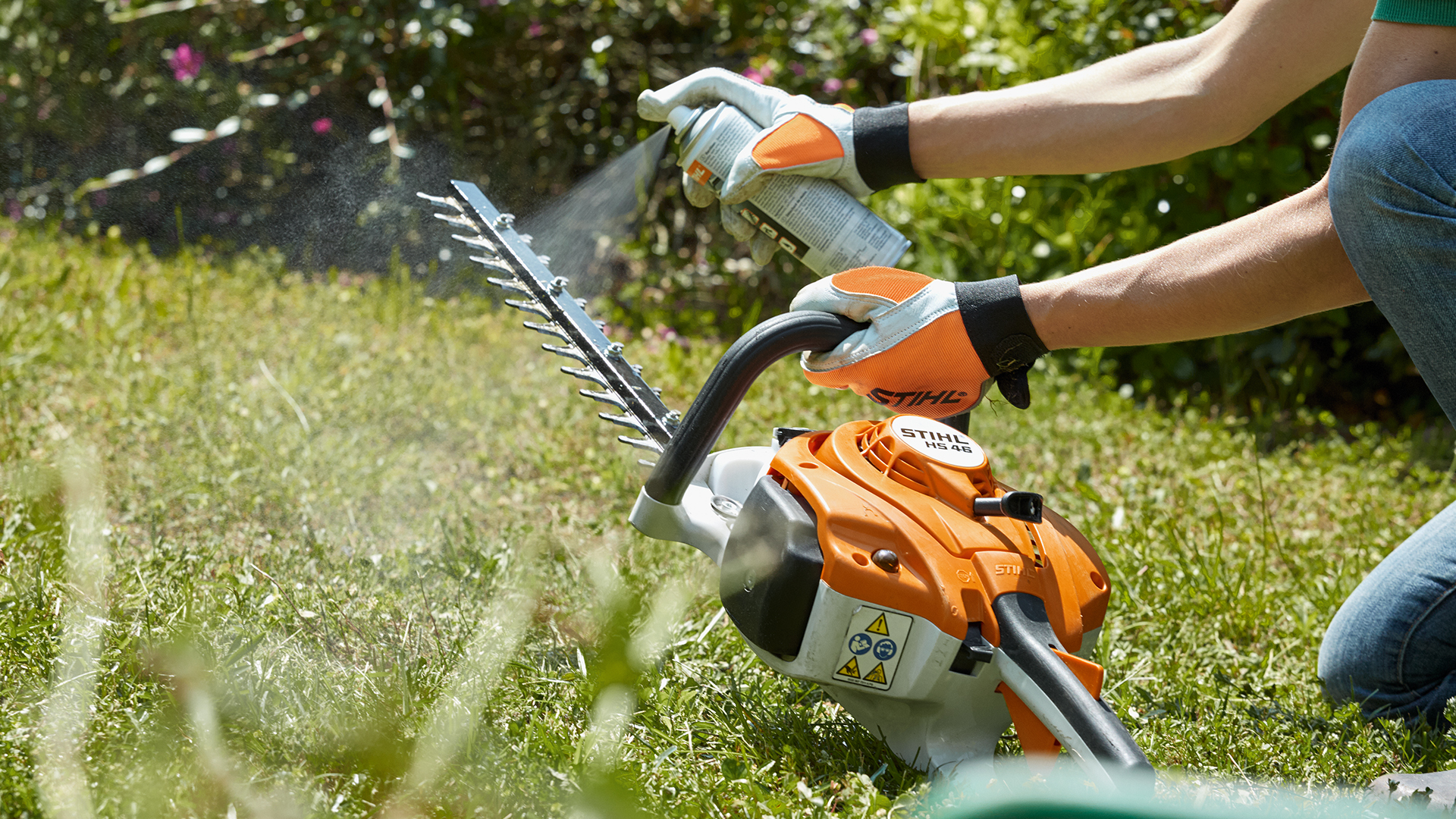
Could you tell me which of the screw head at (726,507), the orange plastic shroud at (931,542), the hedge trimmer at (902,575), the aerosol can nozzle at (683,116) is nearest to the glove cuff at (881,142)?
the aerosol can nozzle at (683,116)

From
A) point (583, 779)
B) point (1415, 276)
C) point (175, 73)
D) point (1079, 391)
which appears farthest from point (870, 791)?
point (175, 73)

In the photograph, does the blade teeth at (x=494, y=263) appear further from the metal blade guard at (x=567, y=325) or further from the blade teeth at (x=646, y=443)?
the blade teeth at (x=646, y=443)

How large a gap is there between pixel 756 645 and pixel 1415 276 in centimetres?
105

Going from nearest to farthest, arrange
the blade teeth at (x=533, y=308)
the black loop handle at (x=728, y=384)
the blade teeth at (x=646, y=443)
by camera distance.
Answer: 1. the black loop handle at (x=728, y=384)
2. the blade teeth at (x=646, y=443)
3. the blade teeth at (x=533, y=308)

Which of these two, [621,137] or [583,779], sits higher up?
[583,779]

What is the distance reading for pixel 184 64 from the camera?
201 inches

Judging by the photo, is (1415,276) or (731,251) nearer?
(1415,276)

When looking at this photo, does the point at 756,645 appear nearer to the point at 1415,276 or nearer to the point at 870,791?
the point at 870,791

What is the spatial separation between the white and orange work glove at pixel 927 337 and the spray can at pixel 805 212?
0.27 m

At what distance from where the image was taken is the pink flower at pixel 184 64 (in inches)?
200

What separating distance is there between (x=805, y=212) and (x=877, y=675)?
0.86 meters

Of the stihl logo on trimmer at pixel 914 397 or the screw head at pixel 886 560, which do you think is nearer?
the screw head at pixel 886 560

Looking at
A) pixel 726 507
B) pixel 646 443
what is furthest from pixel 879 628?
pixel 646 443

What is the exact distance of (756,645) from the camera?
5.50 ft
